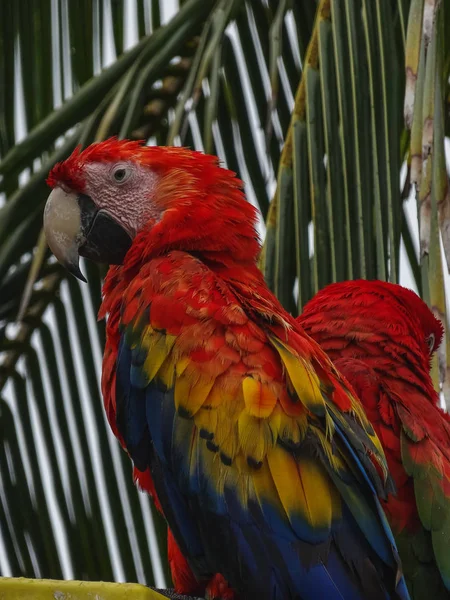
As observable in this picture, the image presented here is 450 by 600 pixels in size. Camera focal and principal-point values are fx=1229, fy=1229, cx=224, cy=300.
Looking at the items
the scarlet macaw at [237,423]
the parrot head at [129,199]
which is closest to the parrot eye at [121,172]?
the parrot head at [129,199]

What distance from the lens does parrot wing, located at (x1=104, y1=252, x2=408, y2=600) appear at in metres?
1.82

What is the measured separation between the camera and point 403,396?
2.19m

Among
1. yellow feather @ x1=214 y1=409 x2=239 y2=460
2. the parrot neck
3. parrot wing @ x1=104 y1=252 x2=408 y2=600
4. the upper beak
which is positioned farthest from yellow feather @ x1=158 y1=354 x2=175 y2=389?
the upper beak

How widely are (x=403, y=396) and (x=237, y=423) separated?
455 millimetres

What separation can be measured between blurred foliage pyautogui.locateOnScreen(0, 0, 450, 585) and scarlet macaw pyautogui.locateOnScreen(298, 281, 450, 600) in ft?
0.33

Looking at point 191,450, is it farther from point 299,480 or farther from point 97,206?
point 97,206

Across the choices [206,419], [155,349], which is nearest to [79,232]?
[155,349]

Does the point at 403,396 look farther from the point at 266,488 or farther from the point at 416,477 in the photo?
the point at 266,488

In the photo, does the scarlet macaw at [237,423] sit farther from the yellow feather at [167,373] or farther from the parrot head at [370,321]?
the parrot head at [370,321]

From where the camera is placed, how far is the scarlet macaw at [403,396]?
206 centimetres

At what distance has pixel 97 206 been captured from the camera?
226 centimetres

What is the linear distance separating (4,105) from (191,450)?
1.23 metres

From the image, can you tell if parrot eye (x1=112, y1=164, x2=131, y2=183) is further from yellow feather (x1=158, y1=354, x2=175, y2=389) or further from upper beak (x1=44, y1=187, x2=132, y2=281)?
yellow feather (x1=158, y1=354, x2=175, y2=389)

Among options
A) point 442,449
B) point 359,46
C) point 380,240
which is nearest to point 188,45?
point 359,46
